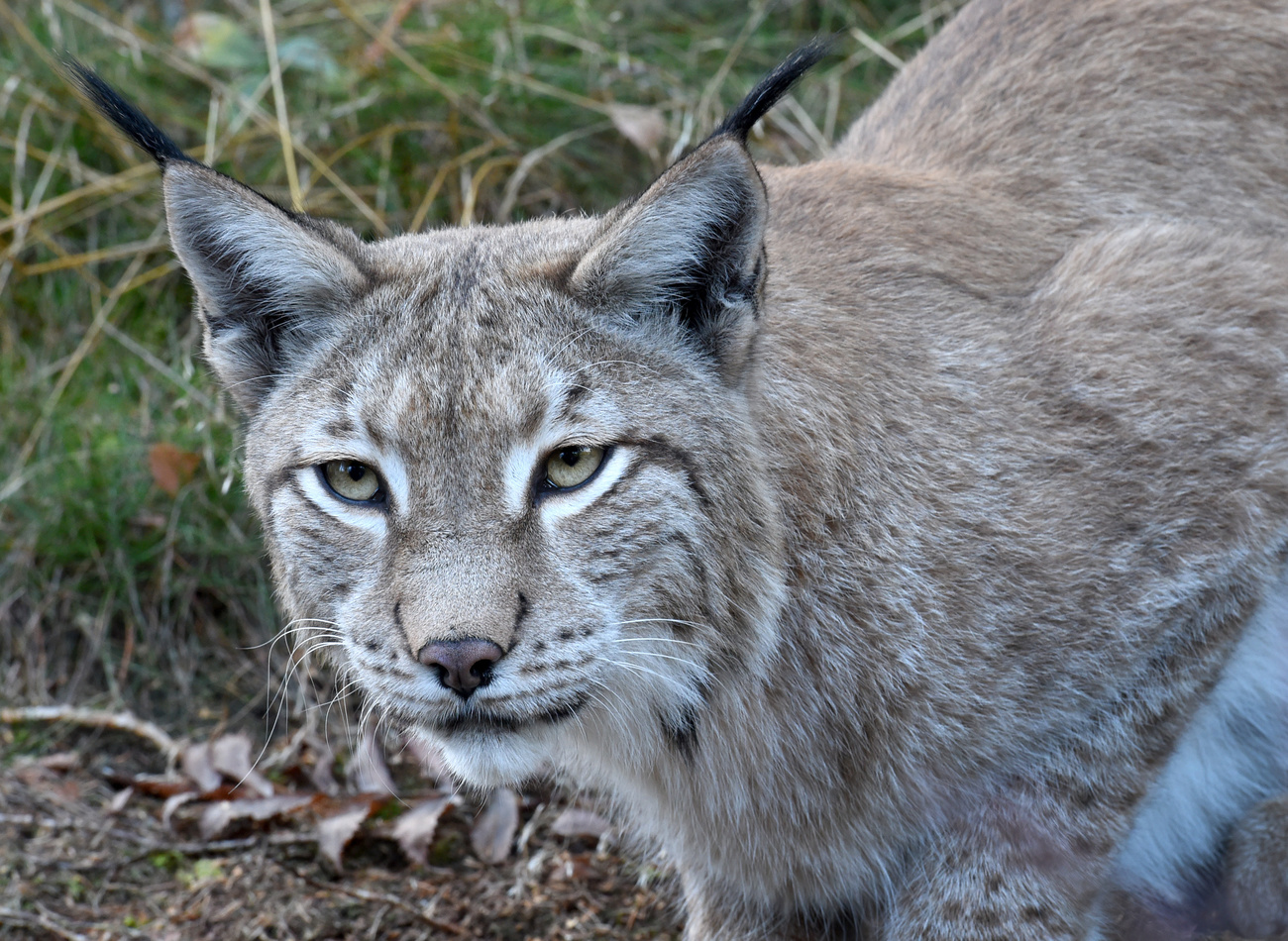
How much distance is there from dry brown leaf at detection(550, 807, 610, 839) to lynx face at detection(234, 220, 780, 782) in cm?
135

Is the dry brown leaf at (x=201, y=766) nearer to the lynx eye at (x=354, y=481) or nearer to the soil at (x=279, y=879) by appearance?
the soil at (x=279, y=879)

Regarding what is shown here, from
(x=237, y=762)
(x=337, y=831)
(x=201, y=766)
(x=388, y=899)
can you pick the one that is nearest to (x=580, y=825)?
(x=388, y=899)

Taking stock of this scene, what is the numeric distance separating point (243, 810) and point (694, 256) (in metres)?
2.60

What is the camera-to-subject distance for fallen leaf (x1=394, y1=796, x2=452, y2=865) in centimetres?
444

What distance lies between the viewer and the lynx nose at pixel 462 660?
262 cm

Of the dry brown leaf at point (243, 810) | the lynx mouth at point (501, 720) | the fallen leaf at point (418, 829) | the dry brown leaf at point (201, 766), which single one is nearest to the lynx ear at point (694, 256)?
the lynx mouth at point (501, 720)

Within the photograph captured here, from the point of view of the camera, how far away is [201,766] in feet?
15.9

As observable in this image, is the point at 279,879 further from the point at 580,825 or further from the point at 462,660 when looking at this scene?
the point at 462,660

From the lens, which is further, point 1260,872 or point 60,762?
point 60,762

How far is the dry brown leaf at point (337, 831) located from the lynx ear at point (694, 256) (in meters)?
2.17

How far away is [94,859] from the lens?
14.5 feet

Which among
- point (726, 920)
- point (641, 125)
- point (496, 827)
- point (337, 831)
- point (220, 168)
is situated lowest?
point (496, 827)

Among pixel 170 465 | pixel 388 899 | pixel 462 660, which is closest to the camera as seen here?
pixel 462 660

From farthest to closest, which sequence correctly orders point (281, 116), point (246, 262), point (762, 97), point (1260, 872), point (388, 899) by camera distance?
point (281, 116), point (388, 899), point (1260, 872), point (246, 262), point (762, 97)
